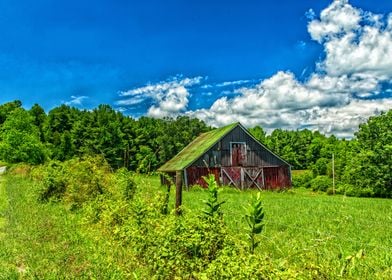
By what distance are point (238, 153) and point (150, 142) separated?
45889 mm

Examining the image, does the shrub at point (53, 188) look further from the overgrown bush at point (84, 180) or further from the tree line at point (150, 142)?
the tree line at point (150, 142)

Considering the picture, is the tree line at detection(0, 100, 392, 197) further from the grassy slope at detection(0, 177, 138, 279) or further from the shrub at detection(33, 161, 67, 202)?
the grassy slope at detection(0, 177, 138, 279)

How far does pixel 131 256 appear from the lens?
28.5ft

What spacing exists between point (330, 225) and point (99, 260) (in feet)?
24.0

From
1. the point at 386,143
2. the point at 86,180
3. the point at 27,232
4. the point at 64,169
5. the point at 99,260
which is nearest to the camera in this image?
the point at 99,260

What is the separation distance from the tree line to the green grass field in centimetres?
3080

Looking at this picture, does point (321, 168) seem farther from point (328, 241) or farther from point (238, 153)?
point (328, 241)

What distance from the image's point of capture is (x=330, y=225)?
12625mm

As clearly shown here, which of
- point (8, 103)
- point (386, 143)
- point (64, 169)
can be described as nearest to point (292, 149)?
point (386, 143)

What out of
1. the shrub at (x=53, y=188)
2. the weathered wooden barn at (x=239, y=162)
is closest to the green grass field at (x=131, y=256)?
the shrub at (x=53, y=188)

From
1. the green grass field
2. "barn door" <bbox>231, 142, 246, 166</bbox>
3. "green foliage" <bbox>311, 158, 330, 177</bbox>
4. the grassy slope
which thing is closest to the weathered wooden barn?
"barn door" <bbox>231, 142, 246, 166</bbox>

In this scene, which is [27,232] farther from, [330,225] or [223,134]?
[223,134]

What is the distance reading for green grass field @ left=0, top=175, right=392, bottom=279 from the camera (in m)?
6.80

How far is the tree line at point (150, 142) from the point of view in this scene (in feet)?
156
